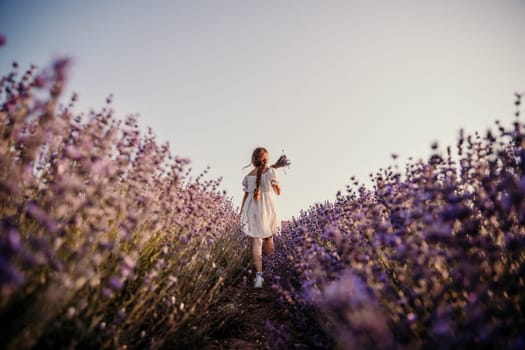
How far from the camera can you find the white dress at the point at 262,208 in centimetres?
436

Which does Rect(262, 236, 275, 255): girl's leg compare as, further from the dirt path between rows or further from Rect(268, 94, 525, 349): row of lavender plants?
Rect(268, 94, 525, 349): row of lavender plants

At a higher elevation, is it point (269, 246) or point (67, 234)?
point (269, 246)

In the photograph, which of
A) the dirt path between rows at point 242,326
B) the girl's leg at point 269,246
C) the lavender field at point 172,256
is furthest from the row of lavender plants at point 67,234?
the girl's leg at point 269,246

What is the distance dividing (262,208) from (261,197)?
0.61ft

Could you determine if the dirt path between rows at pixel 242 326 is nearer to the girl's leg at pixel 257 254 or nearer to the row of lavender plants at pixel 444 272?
the row of lavender plants at pixel 444 272

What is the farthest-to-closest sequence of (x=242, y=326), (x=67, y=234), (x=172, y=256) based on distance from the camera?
(x=242, y=326), (x=172, y=256), (x=67, y=234)

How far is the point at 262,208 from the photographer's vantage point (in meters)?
4.44

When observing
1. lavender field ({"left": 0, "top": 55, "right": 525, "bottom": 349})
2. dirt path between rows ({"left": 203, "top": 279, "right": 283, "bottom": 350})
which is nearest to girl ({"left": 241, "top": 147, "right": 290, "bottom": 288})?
dirt path between rows ({"left": 203, "top": 279, "right": 283, "bottom": 350})

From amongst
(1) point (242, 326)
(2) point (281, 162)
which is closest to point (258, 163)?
(2) point (281, 162)

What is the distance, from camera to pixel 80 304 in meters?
1.35

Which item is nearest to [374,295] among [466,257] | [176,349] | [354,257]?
[354,257]

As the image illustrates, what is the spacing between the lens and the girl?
4371mm

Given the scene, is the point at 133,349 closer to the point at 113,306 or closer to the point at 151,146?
the point at 113,306

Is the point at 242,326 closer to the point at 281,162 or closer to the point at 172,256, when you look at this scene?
the point at 172,256
